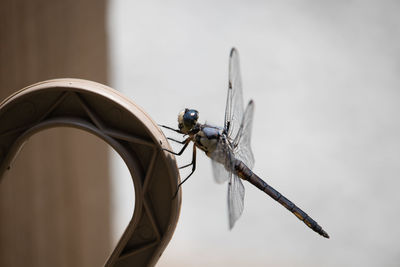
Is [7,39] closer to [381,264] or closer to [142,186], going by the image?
[142,186]

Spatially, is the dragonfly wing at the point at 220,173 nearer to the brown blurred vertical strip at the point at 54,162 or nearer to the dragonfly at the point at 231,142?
the dragonfly at the point at 231,142

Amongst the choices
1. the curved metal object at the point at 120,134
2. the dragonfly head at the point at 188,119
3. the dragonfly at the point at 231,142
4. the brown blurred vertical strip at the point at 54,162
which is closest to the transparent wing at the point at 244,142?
the dragonfly at the point at 231,142

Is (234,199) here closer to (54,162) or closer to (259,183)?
(259,183)

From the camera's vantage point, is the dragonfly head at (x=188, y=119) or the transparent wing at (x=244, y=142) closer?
the dragonfly head at (x=188, y=119)

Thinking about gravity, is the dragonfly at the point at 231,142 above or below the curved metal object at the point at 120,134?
above

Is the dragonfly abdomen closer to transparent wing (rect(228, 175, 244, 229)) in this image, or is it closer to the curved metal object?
transparent wing (rect(228, 175, 244, 229))
